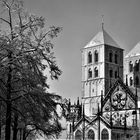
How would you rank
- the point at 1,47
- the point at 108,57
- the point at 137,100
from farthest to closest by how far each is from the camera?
the point at 108,57, the point at 137,100, the point at 1,47

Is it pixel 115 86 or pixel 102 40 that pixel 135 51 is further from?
pixel 115 86

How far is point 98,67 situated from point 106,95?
1050cm

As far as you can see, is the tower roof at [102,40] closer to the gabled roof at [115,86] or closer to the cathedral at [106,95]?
the cathedral at [106,95]

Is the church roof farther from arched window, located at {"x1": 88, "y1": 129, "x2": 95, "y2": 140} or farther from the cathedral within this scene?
arched window, located at {"x1": 88, "y1": 129, "x2": 95, "y2": 140}

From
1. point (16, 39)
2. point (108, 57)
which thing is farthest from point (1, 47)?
point (108, 57)

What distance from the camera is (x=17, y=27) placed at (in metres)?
19.2

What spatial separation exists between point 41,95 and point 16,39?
9.09 ft

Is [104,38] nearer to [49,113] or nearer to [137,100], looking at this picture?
[137,100]

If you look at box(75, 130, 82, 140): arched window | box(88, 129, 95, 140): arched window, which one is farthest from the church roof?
box(88, 129, 95, 140): arched window

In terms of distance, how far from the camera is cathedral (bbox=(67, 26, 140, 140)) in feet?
257

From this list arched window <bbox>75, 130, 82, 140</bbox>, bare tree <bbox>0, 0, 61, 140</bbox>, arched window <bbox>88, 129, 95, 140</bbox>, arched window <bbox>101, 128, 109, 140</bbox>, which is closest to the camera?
bare tree <bbox>0, 0, 61, 140</bbox>

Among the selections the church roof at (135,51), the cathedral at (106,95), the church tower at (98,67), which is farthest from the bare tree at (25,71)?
the church roof at (135,51)

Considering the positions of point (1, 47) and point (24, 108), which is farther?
point (24, 108)

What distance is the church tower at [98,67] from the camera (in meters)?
92.2
